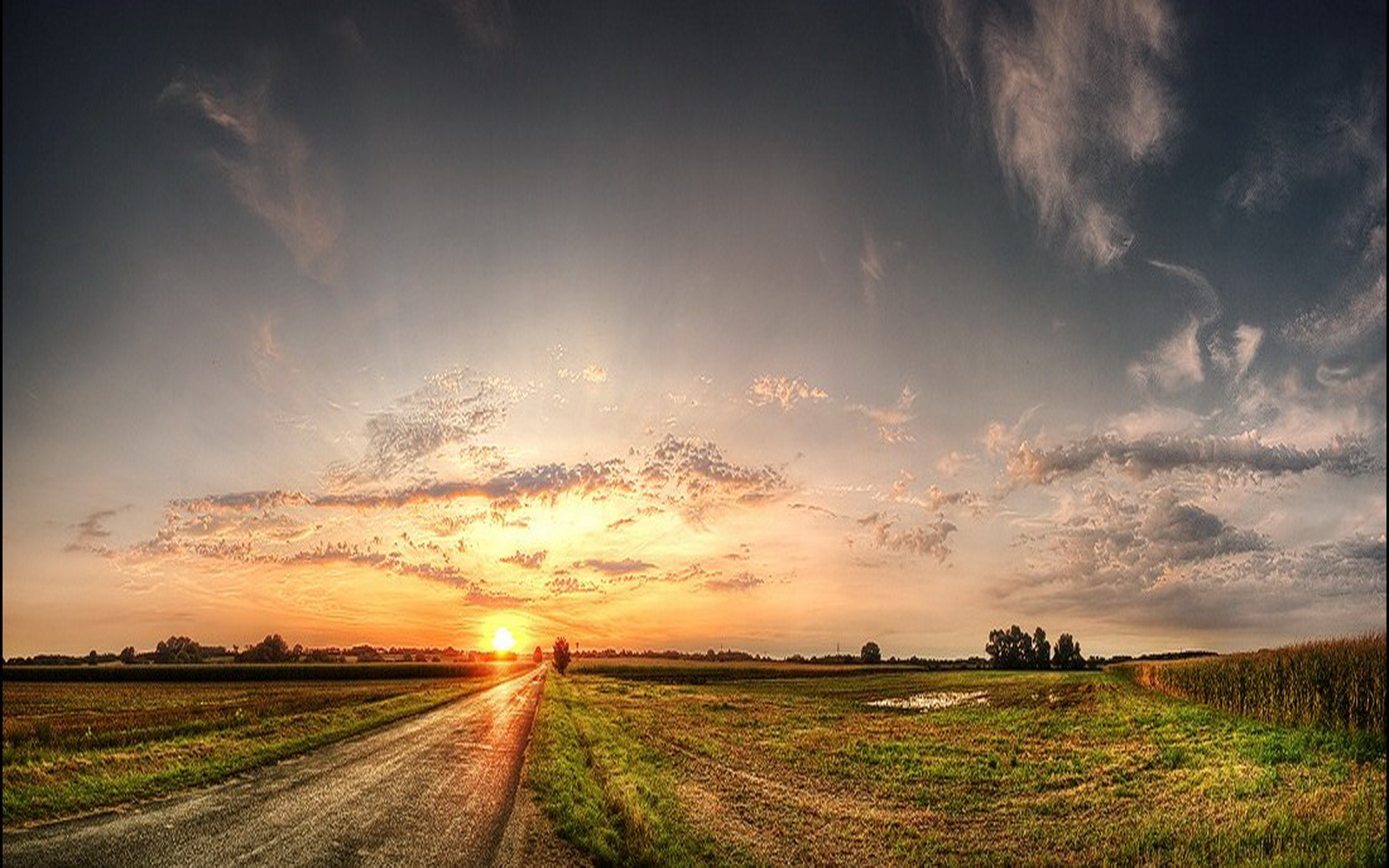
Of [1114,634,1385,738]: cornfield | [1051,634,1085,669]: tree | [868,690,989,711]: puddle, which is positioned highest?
[1114,634,1385,738]: cornfield

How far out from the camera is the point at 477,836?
44.2 ft

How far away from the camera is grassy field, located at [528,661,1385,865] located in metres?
13.7

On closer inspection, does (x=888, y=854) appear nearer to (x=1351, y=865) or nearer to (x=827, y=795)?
(x=827, y=795)

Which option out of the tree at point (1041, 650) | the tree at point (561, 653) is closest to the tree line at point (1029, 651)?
the tree at point (1041, 650)

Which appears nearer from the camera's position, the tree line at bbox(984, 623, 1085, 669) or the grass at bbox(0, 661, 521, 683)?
the grass at bbox(0, 661, 521, 683)

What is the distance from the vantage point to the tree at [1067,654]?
161 metres

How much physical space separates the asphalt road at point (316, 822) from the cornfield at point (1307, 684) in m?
29.6

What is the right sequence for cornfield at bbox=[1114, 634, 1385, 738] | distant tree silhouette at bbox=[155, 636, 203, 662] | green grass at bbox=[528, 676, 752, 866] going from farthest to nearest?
distant tree silhouette at bbox=[155, 636, 203, 662] < cornfield at bbox=[1114, 634, 1385, 738] < green grass at bbox=[528, 676, 752, 866]

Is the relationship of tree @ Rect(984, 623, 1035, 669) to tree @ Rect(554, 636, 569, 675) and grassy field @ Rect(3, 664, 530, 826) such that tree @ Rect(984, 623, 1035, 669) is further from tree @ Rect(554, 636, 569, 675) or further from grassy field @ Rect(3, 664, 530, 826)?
grassy field @ Rect(3, 664, 530, 826)

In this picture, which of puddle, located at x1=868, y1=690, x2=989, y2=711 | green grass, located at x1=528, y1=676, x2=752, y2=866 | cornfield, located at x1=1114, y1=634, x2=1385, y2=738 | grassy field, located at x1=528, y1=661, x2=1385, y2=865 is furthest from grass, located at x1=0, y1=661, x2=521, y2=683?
cornfield, located at x1=1114, y1=634, x2=1385, y2=738

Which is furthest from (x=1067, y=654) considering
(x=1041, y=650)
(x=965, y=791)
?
(x=965, y=791)

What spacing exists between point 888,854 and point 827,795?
5.44 m

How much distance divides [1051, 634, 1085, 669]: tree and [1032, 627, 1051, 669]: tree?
1.49 metres

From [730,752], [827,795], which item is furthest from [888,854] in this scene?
[730,752]
